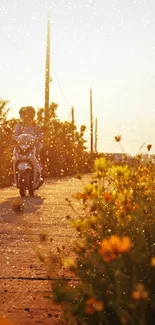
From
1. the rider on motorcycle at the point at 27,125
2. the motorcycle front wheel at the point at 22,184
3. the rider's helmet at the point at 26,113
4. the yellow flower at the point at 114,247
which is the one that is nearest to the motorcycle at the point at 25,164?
the motorcycle front wheel at the point at 22,184

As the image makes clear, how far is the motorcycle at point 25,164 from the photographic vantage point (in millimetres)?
12625

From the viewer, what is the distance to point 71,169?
94.0ft

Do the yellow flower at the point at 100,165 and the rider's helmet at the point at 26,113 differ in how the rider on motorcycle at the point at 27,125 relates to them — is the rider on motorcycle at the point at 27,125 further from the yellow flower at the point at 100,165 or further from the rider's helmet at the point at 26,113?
the yellow flower at the point at 100,165

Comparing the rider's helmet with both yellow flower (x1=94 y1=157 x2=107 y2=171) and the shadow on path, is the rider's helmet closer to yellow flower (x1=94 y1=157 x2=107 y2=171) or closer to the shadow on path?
the shadow on path

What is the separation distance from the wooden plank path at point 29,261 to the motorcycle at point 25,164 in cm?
230

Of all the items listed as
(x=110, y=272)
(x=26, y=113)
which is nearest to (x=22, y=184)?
(x=26, y=113)

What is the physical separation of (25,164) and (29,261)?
7269 millimetres

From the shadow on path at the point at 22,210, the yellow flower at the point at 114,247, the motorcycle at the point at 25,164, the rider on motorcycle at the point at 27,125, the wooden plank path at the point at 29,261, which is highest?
the rider on motorcycle at the point at 27,125

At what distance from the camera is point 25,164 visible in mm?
12688

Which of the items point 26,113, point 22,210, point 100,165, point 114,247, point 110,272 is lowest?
point 22,210

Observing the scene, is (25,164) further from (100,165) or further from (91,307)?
(91,307)

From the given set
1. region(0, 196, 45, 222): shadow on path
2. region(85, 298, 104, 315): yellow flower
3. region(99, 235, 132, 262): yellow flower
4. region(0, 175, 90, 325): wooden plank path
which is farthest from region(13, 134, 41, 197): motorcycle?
region(99, 235, 132, 262): yellow flower

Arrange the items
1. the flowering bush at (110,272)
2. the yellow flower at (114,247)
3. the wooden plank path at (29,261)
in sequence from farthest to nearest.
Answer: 1. the wooden plank path at (29,261)
2. the flowering bush at (110,272)
3. the yellow flower at (114,247)

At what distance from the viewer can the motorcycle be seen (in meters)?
12.6
